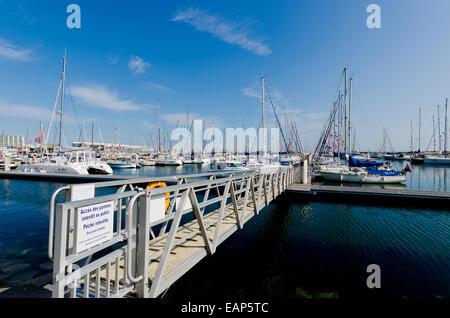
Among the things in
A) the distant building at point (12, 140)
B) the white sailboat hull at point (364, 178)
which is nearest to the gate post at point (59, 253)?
the white sailboat hull at point (364, 178)

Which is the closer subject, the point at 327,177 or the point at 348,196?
the point at 348,196

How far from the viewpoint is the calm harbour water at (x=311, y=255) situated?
6.39 metres

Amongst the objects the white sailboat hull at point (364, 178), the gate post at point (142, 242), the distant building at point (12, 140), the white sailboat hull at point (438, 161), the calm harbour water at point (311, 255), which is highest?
the distant building at point (12, 140)

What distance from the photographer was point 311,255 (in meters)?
8.35

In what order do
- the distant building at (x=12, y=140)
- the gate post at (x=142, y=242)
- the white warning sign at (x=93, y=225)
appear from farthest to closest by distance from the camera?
the distant building at (x=12, y=140) < the gate post at (x=142, y=242) < the white warning sign at (x=93, y=225)

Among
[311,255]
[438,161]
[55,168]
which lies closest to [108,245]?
[311,255]

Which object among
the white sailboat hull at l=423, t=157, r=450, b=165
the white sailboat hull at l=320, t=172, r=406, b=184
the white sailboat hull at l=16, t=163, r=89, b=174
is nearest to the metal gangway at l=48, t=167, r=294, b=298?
the white sailboat hull at l=320, t=172, r=406, b=184

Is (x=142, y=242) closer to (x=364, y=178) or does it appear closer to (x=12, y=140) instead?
(x=364, y=178)

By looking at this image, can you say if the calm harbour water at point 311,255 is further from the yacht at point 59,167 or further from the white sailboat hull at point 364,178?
the yacht at point 59,167
